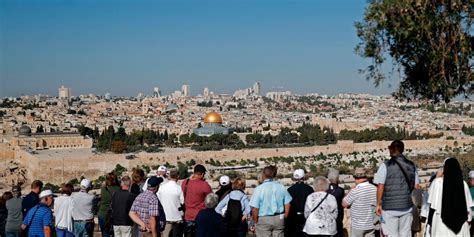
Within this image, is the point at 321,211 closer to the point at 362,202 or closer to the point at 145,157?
the point at 362,202

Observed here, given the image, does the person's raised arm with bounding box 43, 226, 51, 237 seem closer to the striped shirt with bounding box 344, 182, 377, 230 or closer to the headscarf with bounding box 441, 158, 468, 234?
the striped shirt with bounding box 344, 182, 377, 230

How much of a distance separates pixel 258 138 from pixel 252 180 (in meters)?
20.5

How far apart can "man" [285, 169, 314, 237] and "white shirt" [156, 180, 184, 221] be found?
1041mm

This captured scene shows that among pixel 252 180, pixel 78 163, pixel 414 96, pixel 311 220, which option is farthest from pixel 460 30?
pixel 78 163

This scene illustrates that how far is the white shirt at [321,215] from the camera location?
5008 millimetres

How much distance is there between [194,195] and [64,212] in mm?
1240

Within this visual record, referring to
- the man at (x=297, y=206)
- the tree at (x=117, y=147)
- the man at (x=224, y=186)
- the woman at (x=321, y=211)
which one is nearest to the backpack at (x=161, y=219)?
the man at (x=224, y=186)

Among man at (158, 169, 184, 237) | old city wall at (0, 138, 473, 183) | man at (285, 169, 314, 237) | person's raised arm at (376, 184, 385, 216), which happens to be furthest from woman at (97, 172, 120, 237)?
old city wall at (0, 138, 473, 183)

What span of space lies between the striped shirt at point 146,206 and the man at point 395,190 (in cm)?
185

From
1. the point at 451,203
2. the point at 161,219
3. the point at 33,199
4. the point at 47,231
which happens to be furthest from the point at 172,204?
the point at 451,203

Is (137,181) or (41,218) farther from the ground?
(137,181)

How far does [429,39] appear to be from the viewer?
5.73 meters

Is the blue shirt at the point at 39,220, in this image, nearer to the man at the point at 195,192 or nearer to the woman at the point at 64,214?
the woman at the point at 64,214

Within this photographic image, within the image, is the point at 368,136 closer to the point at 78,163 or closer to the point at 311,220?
the point at 78,163
